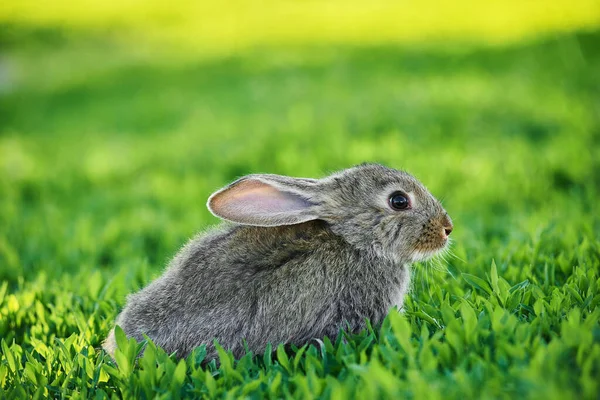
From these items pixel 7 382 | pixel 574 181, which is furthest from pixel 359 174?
pixel 574 181

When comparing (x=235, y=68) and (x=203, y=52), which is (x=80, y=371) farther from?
(x=203, y=52)

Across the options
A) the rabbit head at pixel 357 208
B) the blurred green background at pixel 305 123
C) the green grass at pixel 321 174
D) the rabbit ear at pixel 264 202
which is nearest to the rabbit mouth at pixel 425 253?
the rabbit head at pixel 357 208

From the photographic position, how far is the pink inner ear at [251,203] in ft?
13.0

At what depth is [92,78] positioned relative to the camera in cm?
1862

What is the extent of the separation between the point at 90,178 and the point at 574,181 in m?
6.15

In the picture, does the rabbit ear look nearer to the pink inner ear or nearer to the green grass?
the pink inner ear

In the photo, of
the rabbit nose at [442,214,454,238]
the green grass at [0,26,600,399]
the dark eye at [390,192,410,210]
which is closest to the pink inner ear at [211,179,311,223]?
the dark eye at [390,192,410,210]

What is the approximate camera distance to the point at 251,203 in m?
4.02

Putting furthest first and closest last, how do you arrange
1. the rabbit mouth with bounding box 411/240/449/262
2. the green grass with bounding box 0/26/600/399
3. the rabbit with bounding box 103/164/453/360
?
the rabbit mouth with bounding box 411/240/449/262, the rabbit with bounding box 103/164/453/360, the green grass with bounding box 0/26/600/399

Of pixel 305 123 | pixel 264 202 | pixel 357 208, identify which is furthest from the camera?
pixel 305 123

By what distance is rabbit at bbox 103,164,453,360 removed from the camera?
3844 millimetres

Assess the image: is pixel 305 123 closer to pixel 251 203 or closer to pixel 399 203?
pixel 399 203

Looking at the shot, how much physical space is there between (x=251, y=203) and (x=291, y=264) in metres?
0.41

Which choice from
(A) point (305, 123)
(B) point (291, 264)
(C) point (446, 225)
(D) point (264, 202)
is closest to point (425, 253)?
(C) point (446, 225)
